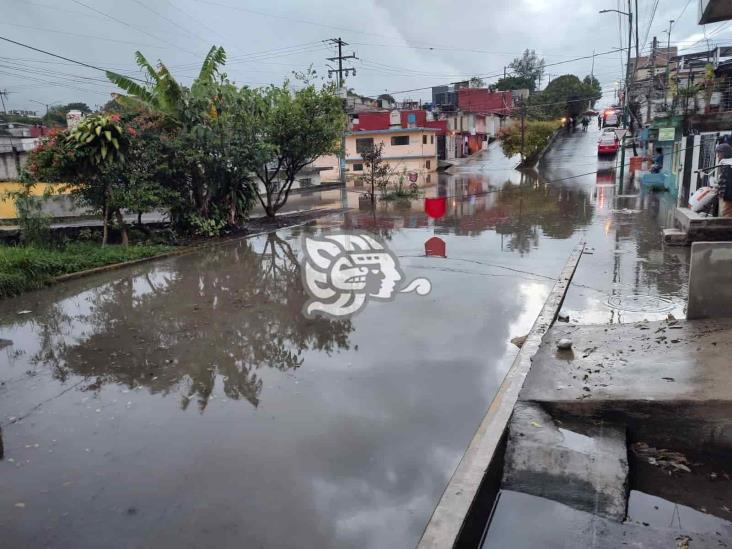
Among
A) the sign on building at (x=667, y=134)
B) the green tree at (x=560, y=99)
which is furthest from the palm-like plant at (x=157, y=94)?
the green tree at (x=560, y=99)

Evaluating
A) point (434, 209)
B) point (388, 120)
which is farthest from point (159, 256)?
point (388, 120)

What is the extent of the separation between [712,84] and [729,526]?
25.6m

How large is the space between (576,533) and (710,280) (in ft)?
12.2

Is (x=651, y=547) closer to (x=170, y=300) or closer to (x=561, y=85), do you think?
(x=170, y=300)

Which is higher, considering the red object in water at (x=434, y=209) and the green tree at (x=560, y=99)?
the green tree at (x=560, y=99)

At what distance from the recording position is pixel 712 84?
2327 centimetres

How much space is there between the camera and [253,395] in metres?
5.56

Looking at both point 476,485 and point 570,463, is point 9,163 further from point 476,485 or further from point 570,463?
point 570,463

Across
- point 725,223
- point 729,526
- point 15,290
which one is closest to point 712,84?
point 725,223

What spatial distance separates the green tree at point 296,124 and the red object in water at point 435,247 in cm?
588

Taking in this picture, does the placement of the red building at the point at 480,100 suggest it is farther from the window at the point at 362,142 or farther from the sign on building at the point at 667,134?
the sign on building at the point at 667,134

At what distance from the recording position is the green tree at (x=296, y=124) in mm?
16812

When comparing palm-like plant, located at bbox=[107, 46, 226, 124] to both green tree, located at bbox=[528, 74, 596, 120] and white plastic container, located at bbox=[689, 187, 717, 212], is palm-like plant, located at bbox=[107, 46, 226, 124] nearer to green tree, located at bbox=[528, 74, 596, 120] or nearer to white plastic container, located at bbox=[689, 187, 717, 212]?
white plastic container, located at bbox=[689, 187, 717, 212]

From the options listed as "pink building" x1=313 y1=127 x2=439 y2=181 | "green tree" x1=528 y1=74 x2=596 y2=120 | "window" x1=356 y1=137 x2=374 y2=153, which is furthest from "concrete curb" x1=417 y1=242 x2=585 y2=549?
"green tree" x1=528 y1=74 x2=596 y2=120
